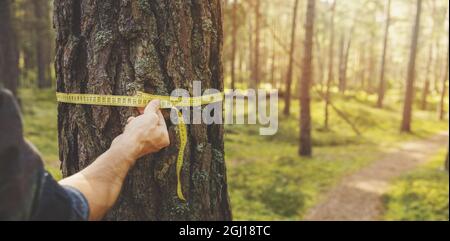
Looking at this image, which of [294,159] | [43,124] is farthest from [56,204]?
[43,124]

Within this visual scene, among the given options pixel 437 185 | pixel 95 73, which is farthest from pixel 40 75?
pixel 95 73

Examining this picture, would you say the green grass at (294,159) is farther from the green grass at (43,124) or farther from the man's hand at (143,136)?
the man's hand at (143,136)

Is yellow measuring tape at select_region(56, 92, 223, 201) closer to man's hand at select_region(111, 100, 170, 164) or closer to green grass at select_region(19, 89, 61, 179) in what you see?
man's hand at select_region(111, 100, 170, 164)

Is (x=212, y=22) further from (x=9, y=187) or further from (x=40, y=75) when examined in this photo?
(x=40, y=75)

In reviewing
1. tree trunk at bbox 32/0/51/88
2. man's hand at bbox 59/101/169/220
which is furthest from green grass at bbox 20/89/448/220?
man's hand at bbox 59/101/169/220

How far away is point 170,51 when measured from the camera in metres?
2.55

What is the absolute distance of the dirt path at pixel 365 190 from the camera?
10.2 meters

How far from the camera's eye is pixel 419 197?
10.6 meters

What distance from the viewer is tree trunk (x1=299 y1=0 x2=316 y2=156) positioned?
14.6 m

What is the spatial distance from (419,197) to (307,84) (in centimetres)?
593

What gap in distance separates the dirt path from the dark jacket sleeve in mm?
8892
